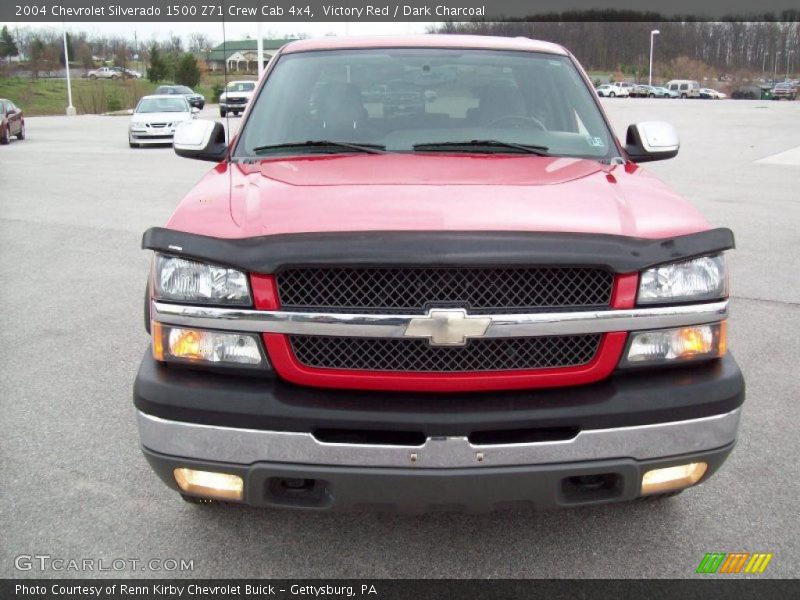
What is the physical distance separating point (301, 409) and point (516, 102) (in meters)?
2.22

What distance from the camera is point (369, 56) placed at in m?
4.15

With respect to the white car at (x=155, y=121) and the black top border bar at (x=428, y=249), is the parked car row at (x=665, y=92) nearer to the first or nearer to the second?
the white car at (x=155, y=121)

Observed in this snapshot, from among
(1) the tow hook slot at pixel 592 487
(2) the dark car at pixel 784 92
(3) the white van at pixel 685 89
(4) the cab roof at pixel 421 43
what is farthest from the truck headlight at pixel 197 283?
(3) the white van at pixel 685 89

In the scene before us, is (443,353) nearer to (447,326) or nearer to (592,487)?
(447,326)

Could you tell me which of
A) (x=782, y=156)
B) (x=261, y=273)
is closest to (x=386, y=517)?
(x=261, y=273)

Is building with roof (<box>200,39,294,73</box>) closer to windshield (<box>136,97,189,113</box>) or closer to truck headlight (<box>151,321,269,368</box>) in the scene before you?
truck headlight (<box>151,321,269,368</box>)

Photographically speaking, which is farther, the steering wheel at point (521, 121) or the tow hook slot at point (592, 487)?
the steering wheel at point (521, 121)

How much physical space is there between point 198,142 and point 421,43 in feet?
4.22

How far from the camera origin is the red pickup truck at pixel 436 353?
238 cm

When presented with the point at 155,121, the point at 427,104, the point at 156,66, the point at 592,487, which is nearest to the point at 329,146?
the point at 427,104

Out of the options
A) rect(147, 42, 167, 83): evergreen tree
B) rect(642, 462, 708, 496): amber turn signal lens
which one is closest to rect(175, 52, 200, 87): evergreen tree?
rect(147, 42, 167, 83): evergreen tree

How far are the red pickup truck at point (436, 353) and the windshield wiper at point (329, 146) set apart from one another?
2.72 ft

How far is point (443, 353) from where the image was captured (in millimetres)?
2484

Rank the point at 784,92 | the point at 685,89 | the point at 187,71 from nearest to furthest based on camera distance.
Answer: the point at 187,71, the point at 784,92, the point at 685,89
